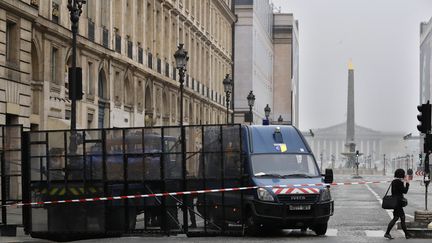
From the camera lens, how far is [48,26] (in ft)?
119

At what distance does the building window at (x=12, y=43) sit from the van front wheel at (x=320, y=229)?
14.4 metres

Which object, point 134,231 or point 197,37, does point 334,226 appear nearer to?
point 134,231

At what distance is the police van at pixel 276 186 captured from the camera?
70.2 ft

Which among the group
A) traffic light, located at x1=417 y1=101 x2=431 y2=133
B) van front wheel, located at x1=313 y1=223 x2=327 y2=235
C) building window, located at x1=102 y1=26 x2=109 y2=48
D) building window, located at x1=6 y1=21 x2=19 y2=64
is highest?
building window, located at x1=102 y1=26 x2=109 y2=48

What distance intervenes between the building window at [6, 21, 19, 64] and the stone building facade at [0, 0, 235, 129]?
1.3 inches

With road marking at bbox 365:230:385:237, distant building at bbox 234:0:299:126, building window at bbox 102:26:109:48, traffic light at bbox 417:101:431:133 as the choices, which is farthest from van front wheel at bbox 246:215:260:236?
distant building at bbox 234:0:299:126

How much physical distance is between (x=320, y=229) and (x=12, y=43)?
14.8 m

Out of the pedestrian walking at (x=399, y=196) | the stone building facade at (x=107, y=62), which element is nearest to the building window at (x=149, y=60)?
the stone building facade at (x=107, y=62)

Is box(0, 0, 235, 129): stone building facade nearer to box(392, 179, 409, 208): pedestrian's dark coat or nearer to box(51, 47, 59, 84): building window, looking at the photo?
box(51, 47, 59, 84): building window

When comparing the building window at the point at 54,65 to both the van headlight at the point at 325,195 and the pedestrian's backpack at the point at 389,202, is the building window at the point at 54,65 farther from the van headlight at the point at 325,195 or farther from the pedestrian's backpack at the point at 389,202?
the pedestrian's backpack at the point at 389,202

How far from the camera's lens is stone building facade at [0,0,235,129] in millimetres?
33344

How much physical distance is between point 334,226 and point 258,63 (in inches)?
3449

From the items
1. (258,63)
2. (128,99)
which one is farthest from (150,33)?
(258,63)

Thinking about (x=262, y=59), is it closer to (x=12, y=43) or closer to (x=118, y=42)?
→ (x=118, y=42)
